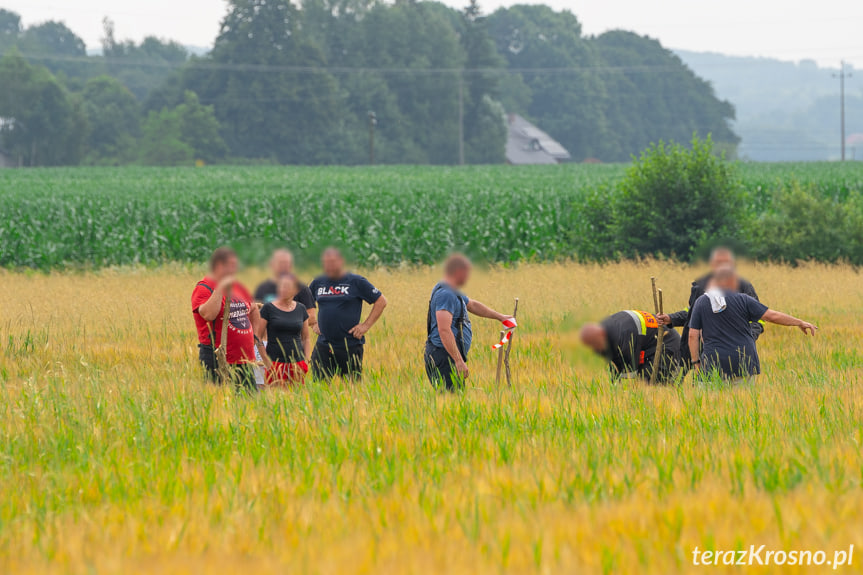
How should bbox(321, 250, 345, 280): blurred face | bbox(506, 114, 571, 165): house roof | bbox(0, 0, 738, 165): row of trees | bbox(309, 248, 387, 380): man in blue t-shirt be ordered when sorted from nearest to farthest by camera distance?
bbox(321, 250, 345, 280): blurred face < bbox(309, 248, 387, 380): man in blue t-shirt < bbox(0, 0, 738, 165): row of trees < bbox(506, 114, 571, 165): house roof

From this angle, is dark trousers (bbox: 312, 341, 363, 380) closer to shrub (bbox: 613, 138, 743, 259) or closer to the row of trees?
shrub (bbox: 613, 138, 743, 259)

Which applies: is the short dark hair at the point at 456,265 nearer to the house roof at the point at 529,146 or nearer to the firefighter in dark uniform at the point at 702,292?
the firefighter in dark uniform at the point at 702,292

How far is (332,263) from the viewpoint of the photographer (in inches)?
336

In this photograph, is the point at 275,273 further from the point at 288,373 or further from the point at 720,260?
the point at 720,260

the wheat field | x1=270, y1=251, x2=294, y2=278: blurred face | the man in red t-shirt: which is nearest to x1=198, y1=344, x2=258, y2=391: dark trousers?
the man in red t-shirt

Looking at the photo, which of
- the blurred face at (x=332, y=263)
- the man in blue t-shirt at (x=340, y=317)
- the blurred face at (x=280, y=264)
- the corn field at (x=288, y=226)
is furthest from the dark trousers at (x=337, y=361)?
the corn field at (x=288, y=226)

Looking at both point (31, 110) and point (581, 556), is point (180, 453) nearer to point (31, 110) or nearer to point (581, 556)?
point (581, 556)

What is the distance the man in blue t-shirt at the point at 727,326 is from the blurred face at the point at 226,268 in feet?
12.6

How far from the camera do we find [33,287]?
18.7 meters

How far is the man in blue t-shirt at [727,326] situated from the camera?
805 centimetres

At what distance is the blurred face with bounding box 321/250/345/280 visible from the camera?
8.55m

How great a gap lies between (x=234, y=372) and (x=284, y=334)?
65 centimetres

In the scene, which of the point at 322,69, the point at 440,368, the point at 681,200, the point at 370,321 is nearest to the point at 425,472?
the point at 440,368

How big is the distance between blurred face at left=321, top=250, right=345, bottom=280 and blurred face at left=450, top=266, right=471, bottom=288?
133cm
